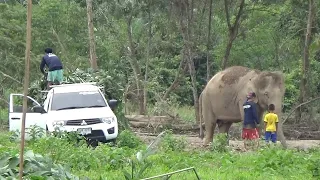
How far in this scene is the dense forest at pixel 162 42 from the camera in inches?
1005

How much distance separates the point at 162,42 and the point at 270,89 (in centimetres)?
1492

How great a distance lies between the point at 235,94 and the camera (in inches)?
843

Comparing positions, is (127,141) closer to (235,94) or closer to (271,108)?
(271,108)

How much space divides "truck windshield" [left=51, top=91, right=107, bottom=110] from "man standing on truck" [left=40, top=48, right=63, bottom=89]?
46.6 inches

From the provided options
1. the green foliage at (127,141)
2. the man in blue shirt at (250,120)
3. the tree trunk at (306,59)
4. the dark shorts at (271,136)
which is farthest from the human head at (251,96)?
the tree trunk at (306,59)

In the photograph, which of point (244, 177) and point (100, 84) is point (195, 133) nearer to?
point (100, 84)

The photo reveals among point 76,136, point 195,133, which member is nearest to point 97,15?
point 195,133

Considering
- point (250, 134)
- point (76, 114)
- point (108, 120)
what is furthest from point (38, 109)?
point (250, 134)

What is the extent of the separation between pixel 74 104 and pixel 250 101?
4.31 metres

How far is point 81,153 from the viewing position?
12.4 metres

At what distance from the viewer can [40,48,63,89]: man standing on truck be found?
19406 millimetres

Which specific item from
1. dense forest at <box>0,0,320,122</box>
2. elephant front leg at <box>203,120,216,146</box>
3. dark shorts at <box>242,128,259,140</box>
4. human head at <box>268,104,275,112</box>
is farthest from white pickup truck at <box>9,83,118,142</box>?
elephant front leg at <box>203,120,216,146</box>

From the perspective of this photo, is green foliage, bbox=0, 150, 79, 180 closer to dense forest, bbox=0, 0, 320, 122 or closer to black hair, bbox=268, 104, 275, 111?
black hair, bbox=268, 104, 275, 111

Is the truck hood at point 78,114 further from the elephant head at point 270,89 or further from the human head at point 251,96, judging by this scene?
the elephant head at point 270,89
